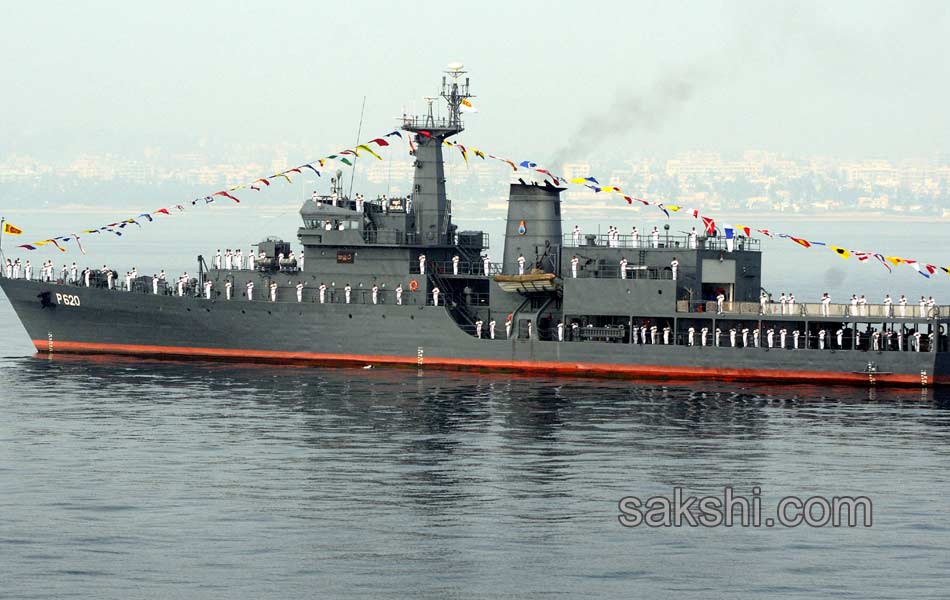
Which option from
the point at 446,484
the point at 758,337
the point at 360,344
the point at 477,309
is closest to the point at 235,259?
the point at 360,344

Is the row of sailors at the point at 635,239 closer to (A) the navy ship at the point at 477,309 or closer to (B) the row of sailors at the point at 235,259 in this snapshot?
(A) the navy ship at the point at 477,309

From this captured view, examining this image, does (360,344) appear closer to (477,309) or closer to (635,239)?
(477,309)

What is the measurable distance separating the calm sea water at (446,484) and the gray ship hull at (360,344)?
2278 mm

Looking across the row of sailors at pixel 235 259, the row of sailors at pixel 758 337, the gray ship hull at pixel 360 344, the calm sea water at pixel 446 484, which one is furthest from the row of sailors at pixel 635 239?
the row of sailors at pixel 235 259

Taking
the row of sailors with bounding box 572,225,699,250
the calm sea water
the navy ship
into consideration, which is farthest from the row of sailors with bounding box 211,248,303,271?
the row of sailors with bounding box 572,225,699,250

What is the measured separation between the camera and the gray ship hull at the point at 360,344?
5966cm

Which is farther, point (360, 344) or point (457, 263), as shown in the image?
point (457, 263)

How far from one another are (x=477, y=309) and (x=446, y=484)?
26797 mm

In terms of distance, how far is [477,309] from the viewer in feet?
214

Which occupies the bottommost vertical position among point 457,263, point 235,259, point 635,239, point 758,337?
point 758,337

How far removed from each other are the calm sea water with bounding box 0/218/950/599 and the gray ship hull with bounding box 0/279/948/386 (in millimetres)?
2278

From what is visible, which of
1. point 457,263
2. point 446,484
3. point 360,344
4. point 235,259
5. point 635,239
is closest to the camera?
point 446,484

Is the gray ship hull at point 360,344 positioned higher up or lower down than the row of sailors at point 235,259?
lower down

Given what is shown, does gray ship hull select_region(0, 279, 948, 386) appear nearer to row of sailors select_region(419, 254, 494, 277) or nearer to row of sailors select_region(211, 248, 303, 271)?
row of sailors select_region(419, 254, 494, 277)
